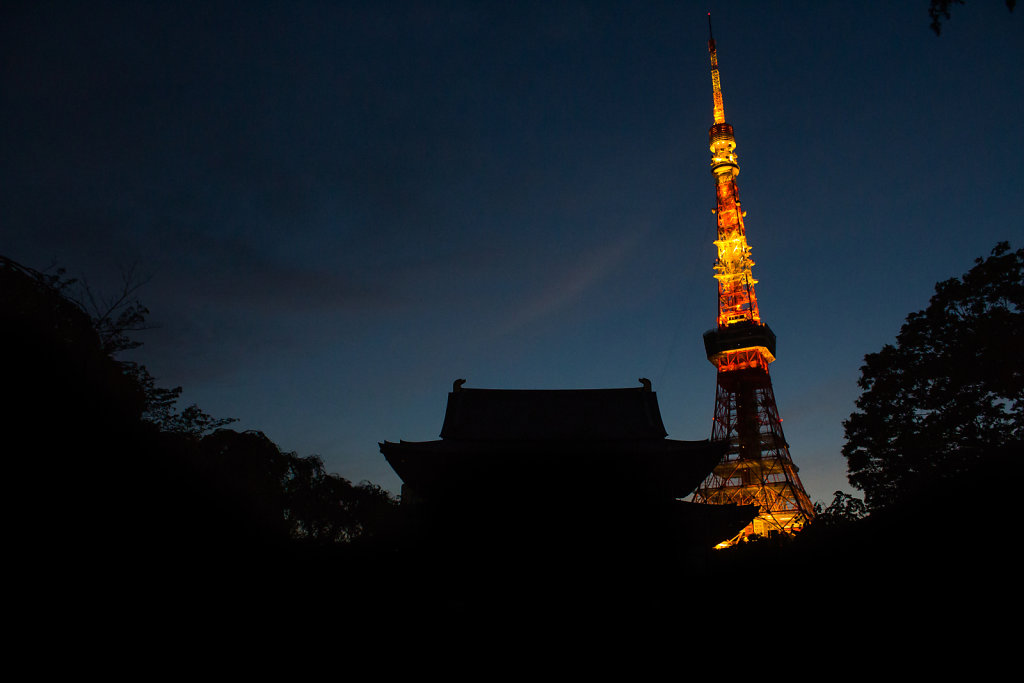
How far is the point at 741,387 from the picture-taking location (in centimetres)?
4122

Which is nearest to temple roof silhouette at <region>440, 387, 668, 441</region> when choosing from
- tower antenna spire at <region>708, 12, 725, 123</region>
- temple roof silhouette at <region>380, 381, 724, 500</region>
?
temple roof silhouette at <region>380, 381, 724, 500</region>

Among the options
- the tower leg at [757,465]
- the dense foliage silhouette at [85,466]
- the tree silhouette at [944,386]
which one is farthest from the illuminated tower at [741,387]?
the dense foliage silhouette at [85,466]

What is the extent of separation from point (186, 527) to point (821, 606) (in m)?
7.41

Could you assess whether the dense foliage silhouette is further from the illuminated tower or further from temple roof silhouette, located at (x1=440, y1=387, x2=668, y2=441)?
the illuminated tower

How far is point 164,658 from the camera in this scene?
4.76 metres

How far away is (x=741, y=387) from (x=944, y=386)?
27.7 m

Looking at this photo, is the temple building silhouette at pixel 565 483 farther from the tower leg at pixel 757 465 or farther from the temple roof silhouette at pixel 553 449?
the tower leg at pixel 757 465

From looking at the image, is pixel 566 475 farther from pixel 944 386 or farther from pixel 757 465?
pixel 757 465

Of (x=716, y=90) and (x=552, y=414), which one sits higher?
(x=716, y=90)

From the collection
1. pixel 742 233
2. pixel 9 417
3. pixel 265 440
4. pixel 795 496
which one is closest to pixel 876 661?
pixel 9 417

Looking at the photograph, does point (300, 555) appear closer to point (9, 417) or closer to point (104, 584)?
point (104, 584)

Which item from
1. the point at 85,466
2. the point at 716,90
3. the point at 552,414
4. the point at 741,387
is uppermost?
the point at 716,90

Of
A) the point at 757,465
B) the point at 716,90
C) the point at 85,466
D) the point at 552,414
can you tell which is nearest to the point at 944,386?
the point at 552,414

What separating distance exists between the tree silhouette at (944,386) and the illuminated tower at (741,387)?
63.0ft
